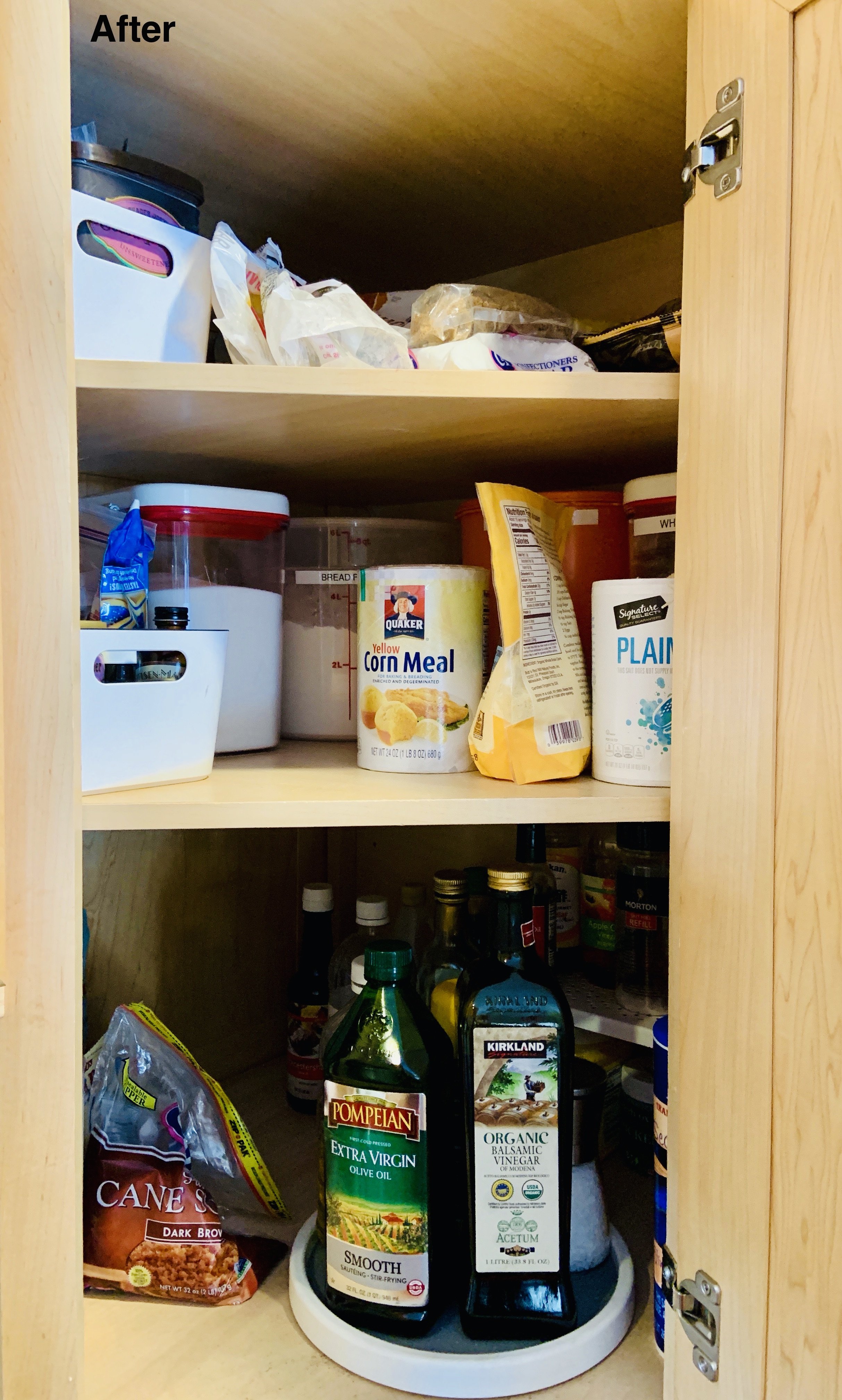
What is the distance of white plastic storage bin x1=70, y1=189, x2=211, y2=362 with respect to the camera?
711 millimetres

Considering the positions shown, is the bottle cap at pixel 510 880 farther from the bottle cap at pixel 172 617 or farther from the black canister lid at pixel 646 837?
the bottle cap at pixel 172 617

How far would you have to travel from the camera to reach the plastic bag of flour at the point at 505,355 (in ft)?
2.58

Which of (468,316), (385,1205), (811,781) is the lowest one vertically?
(385,1205)

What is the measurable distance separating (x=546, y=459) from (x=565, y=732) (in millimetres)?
292

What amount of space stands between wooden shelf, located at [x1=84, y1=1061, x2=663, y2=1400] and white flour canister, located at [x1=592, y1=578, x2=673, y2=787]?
1.54 feet

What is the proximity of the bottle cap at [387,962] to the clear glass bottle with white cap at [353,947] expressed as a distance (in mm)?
148

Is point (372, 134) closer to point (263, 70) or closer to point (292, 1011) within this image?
point (263, 70)

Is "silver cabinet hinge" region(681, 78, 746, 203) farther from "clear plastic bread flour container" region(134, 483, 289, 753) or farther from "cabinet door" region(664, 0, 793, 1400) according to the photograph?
"clear plastic bread flour container" region(134, 483, 289, 753)

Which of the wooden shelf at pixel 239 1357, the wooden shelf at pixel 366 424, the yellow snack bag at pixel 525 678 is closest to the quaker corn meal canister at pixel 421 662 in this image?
the yellow snack bag at pixel 525 678

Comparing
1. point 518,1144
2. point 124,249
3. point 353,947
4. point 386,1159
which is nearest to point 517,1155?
point 518,1144

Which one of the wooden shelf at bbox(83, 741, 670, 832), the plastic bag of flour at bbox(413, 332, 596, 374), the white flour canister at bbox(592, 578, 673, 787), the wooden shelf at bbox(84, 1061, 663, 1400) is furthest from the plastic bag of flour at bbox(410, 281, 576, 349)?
the wooden shelf at bbox(84, 1061, 663, 1400)

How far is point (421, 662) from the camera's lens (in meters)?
0.84

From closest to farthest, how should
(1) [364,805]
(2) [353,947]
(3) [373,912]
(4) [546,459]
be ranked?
(1) [364,805]
(4) [546,459]
(3) [373,912]
(2) [353,947]

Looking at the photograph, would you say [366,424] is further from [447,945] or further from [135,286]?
[447,945]
